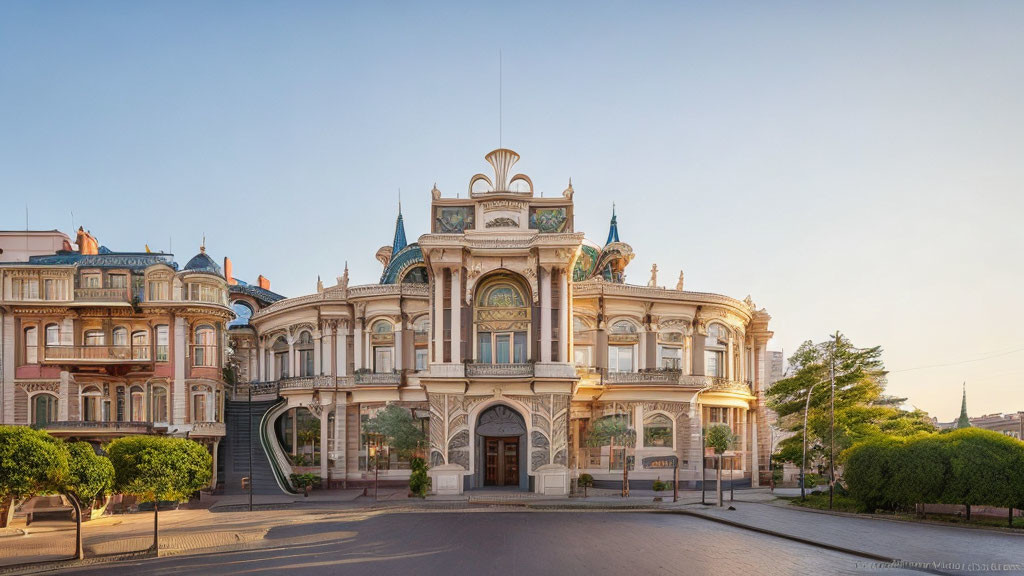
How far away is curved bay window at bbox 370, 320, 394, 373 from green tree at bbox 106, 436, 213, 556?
1995 cm

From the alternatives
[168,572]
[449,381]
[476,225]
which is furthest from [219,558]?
[476,225]

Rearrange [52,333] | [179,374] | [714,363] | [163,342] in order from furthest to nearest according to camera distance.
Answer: [714,363] → [163,342] → [179,374] → [52,333]

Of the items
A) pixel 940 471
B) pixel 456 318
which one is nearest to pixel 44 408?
pixel 456 318

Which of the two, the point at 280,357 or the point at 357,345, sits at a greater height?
the point at 357,345

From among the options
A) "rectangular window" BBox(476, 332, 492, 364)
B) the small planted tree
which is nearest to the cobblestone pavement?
the small planted tree

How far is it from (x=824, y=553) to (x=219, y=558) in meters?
18.2

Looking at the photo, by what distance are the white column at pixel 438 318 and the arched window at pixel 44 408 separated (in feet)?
72.6

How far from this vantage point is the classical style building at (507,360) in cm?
3719

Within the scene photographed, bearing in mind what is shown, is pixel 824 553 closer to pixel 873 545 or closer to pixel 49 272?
pixel 873 545

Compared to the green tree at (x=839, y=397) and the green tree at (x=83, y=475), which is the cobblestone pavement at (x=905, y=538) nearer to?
the green tree at (x=839, y=397)

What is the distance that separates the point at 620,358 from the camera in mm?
45000

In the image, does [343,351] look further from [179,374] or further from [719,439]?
[719,439]

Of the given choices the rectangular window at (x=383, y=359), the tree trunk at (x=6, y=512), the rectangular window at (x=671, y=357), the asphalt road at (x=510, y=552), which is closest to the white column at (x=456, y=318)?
the rectangular window at (x=383, y=359)

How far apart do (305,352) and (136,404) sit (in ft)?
34.5
